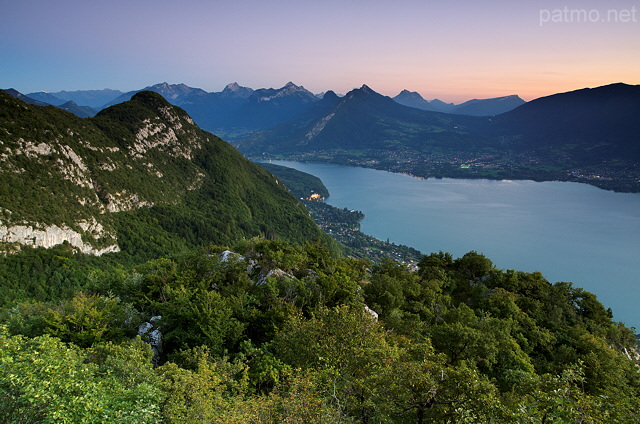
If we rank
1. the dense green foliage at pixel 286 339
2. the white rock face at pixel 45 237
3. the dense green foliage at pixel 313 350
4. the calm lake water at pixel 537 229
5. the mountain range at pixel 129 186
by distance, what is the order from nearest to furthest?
the dense green foliage at pixel 313 350, the dense green foliage at pixel 286 339, the white rock face at pixel 45 237, the mountain range at pixel 129 186, the calm lake water at pixel 537 229

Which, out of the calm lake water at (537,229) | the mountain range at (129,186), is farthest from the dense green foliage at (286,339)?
the calm lake water at (537,229)

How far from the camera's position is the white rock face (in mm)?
55625

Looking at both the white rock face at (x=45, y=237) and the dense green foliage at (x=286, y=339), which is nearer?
the dense green foliage at (x=286, y=339)

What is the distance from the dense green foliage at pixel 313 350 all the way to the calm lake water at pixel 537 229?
228 feet

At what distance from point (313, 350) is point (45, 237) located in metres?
72.1

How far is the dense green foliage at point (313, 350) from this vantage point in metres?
9.23

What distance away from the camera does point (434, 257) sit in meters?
40.8

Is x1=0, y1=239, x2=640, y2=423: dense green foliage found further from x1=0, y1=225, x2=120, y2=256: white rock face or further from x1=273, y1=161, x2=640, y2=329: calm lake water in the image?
x1=273, y1=161, x2=640, y2=329: calm lake water

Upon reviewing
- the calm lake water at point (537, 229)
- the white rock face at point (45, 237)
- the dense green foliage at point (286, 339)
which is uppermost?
the dense green foliage at point (286, 339)

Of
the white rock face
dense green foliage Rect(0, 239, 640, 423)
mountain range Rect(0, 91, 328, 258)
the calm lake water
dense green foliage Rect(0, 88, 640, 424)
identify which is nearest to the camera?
dense green foliage Rect(0, 239, 640, 423)

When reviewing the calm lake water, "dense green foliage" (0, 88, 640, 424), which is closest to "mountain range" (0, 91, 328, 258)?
"dense green foliage" (0, 88, 640, 424)

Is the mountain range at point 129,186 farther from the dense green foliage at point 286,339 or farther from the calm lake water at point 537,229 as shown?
the calm lake water at point 537,229

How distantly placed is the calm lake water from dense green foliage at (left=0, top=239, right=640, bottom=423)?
228 feet

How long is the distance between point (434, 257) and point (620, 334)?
19.7 metres
